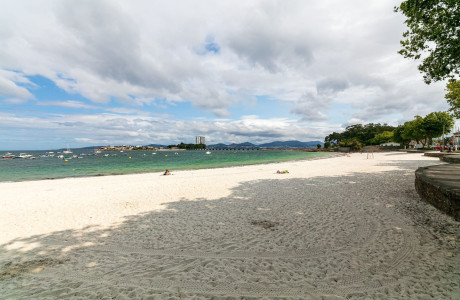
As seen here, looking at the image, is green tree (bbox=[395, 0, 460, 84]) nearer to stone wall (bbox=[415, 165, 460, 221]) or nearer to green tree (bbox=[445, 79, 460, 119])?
stone wall (bbox=[415, 165, 460, 221])

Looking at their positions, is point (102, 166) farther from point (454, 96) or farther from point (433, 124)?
point (433, 124)

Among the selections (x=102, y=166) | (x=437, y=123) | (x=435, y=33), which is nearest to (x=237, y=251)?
(x=435, y=33)

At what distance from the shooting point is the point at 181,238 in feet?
20.8

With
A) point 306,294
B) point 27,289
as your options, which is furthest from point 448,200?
point 27,289

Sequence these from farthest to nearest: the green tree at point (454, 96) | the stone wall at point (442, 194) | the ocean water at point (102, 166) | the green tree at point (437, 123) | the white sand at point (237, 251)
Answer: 1. the green tree at point (437, 123)
2. the ocean water at point (102, 166)
3. the green tree at point (454, 96)
4. the stone wall at point (442, 194)
5. the white sand at point (237, 251)

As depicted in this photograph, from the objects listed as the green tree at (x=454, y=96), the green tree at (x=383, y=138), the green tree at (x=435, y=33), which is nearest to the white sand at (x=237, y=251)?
the green tree at (x=435, y=33)

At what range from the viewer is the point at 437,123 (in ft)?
171

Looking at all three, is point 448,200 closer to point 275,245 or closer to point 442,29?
point 275,245

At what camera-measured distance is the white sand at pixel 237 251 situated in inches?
155

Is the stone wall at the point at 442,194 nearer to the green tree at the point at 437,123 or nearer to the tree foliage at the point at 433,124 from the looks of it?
the tree foliage at the point at 433,124

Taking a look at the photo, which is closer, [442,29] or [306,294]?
[306,294]

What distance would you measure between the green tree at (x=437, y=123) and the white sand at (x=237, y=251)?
60.9 metres

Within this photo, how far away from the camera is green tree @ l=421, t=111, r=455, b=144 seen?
2029 inches

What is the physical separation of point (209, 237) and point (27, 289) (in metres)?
4.04
